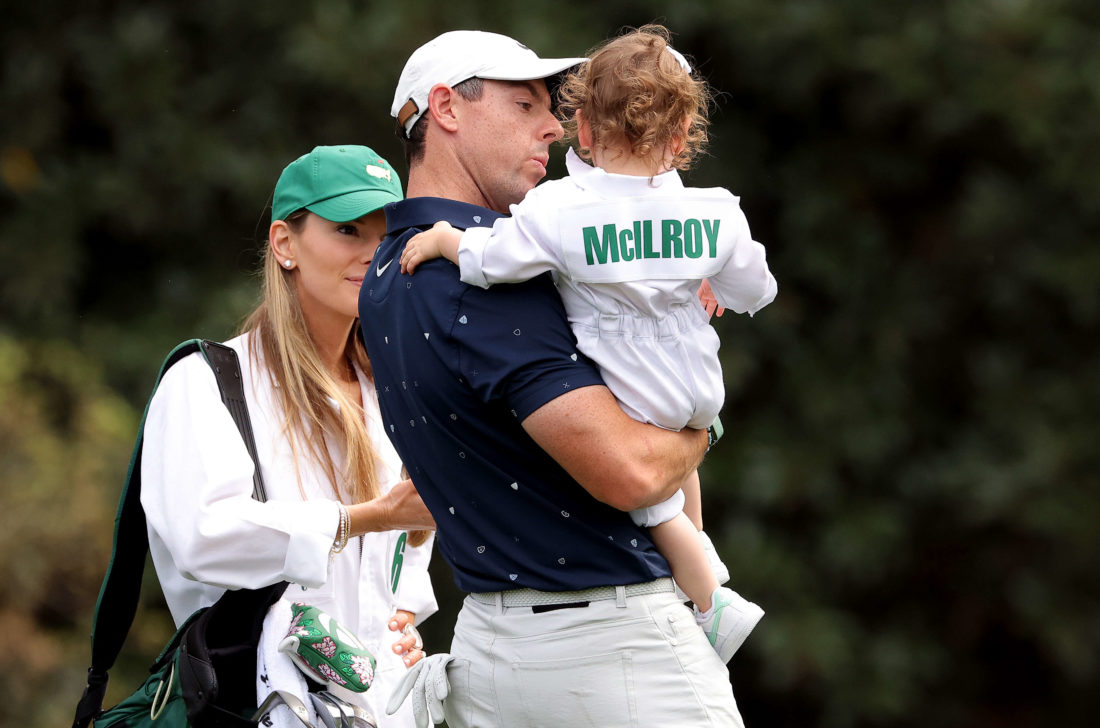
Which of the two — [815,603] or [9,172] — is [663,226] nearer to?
[815,603]

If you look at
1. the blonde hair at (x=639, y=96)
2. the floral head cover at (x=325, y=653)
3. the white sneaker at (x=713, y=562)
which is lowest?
the floral head cover at (x=325, y=653)

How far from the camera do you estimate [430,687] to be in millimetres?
1801

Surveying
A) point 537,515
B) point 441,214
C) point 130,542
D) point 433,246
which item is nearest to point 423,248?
point 433,246

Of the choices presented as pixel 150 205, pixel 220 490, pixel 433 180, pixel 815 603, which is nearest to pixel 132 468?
pixel 220 490

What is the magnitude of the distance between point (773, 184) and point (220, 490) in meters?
5.63

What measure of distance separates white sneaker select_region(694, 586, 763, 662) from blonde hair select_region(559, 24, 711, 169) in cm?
57

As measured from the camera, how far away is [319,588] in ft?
7.01

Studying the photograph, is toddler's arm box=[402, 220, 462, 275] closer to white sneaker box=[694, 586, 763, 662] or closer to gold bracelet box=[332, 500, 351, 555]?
gold bracelet box=[332, 500, 351, 555]

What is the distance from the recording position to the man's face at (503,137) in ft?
6.43

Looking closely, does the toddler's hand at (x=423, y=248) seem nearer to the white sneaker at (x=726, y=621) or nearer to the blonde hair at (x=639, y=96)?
the blonde hair at (x=639, y=96)

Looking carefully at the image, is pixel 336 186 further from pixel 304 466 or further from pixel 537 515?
pixel 537 515

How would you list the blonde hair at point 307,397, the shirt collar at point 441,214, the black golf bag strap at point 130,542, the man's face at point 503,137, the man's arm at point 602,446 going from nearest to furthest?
1. the man's arm at point 602,446
2. the shirt collar at point 441,214
3. the man's face at point 503,137
4. the black golf bag strap at point 130,542
5. the blonde hair at point 307,397

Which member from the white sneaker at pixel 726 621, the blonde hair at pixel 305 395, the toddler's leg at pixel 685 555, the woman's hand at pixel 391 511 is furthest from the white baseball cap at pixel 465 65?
the white sneaker at pixel 726 621

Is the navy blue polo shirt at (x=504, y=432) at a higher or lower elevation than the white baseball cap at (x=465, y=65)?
lower
